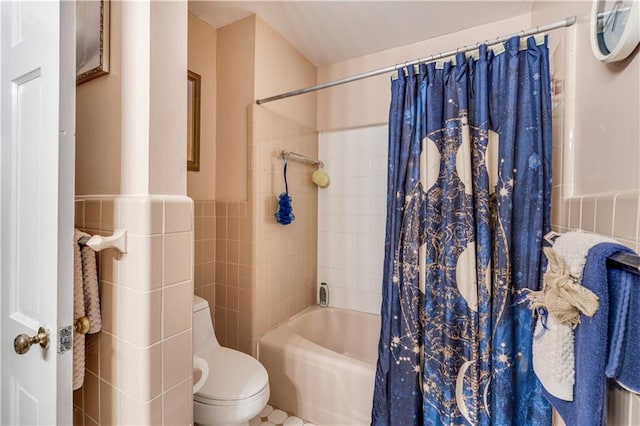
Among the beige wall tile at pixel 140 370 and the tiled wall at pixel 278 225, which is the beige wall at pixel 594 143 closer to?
the beige wall tile at pixel 140 370

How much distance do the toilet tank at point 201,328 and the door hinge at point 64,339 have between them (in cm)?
80

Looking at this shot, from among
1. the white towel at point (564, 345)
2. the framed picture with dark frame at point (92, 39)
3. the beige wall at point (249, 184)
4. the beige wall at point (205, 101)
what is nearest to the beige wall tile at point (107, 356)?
the framed picture with dark frame at point (92, 39)

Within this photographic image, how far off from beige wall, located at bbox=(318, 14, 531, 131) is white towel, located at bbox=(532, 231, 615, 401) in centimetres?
167

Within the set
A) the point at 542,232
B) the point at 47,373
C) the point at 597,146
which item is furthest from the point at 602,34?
the point at 47,373

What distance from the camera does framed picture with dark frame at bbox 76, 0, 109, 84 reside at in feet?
2.90

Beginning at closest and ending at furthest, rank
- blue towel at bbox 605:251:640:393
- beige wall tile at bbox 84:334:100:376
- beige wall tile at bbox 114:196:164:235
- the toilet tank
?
blue towel at bbox 605:251:640:393 → beige wall tile at bbox 114:196:164:235 → beige wall tile at bbox 84:334:100:376 → the toilet tank

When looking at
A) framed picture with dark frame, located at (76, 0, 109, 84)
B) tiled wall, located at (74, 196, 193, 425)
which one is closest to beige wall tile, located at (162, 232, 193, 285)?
tiled wall, located at (74, 196, 193, 425)

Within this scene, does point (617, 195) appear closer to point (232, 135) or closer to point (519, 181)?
point (519, 181)

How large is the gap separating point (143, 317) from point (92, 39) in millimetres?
859

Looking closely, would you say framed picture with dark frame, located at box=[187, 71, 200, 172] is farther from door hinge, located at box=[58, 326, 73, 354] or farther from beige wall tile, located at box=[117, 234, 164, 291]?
door hinge, located at box=[58, 326, 73, 354]

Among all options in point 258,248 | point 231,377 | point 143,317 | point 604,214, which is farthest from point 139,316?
point 604,214

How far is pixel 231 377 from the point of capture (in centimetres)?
134

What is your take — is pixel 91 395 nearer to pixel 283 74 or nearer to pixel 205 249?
pixel 205 249

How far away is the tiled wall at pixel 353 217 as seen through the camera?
221 centimetres
